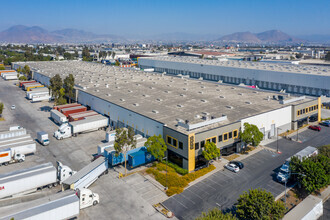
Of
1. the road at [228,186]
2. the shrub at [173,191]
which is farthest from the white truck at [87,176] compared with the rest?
the road at [228,186]

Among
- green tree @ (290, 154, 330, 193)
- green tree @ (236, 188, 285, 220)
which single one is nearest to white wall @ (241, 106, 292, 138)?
green tree @ (290, 154, 330, 193)

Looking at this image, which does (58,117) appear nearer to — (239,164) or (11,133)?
(11,133)

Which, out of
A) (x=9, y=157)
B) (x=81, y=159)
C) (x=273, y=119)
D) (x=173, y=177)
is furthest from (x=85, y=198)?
(x=273, y=119)

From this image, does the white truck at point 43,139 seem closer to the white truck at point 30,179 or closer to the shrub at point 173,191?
the white truck at point 30,179

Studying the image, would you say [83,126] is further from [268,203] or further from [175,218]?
[268,203]

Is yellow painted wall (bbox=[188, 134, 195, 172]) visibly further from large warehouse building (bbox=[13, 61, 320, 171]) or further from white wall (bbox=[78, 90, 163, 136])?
white wall (bbox=[78, 90, 163, 136])

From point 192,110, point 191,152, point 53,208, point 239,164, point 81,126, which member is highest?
point 192,110
